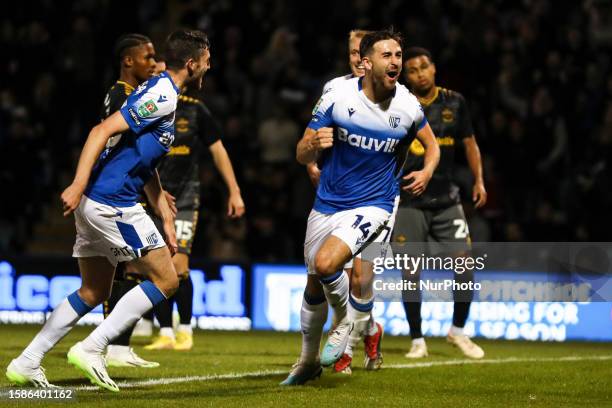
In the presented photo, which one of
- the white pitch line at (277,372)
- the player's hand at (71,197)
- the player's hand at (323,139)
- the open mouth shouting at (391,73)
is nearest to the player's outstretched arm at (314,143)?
the player's hand at (323,139)

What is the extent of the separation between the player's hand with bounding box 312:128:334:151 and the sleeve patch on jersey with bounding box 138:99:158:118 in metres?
1.09

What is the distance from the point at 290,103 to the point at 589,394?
9933 mm

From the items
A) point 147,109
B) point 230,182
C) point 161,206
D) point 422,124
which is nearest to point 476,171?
point 230,182

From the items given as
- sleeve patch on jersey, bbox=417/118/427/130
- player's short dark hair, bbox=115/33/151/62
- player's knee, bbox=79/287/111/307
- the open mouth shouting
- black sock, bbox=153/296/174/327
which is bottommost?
black sock, bbox=153/296/174/327

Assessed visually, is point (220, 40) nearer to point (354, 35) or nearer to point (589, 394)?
point (354, 35)

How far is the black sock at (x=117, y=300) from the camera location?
33.9 feet

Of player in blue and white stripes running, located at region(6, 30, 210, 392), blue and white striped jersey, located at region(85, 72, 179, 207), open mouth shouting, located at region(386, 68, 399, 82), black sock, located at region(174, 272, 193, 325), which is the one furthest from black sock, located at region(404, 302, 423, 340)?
blue and white striped jersey, located at region(85, 72, 179, 207)

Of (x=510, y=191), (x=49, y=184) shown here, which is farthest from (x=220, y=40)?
(x=510, y=191)

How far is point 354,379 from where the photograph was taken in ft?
31.0

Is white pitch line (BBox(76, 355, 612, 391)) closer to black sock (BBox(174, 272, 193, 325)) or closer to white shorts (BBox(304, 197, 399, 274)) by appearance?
white shorts (BBox(304, 197, 399, 274))

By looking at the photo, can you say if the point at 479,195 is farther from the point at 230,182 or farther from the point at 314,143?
the point at 314,143

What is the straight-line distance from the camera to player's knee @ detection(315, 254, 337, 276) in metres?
8.38

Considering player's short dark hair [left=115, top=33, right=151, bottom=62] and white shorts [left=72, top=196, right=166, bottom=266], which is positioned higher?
player's short dark hair [left=115, top=33, right=151, bottom=62]

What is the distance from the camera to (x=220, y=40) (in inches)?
772
